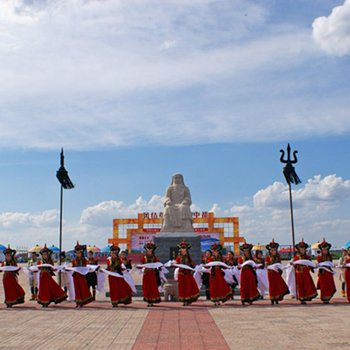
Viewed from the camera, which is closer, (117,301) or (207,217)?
(117,301)

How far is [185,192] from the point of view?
2442 centimetres

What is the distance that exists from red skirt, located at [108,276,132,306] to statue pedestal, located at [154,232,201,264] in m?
6.92

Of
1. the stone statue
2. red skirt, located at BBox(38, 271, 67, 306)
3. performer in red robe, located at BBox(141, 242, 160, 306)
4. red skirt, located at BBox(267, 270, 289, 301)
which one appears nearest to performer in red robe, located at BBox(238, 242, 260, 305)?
red skirt, located at BBox(267, 270, 289, 301)

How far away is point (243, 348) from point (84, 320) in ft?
15.9

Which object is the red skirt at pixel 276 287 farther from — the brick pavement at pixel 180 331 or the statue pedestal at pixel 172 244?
the statue pedestal at pixel 172 244

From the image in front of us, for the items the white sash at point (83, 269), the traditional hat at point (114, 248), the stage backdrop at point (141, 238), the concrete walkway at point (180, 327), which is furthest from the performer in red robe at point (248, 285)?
the stage backdrop at point (141, 238)

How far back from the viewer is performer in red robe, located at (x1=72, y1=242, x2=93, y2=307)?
49.2 feet

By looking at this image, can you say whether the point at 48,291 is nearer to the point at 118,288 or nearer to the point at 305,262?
the point at 118,288

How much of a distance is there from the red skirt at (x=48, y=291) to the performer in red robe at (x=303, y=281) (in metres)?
6.65

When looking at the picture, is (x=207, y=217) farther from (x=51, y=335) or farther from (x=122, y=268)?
(x=51, y=335)

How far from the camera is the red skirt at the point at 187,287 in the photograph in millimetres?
14945

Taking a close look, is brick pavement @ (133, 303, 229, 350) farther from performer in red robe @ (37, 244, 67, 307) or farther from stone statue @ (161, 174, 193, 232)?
stone statue @ (161, 174, 193, 232)

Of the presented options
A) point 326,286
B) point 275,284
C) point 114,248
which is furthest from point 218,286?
point 114,248

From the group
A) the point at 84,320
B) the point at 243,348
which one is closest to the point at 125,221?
the point at 84,320
